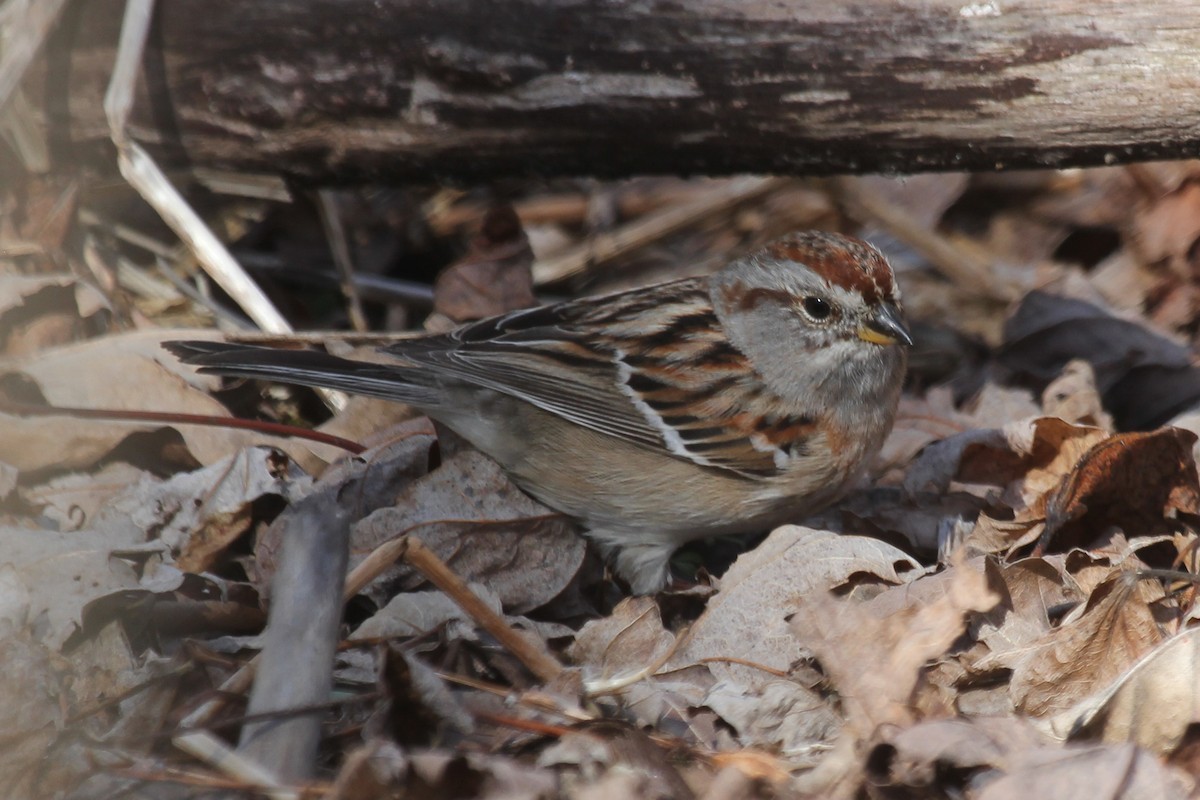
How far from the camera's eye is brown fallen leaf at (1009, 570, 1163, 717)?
3.22 metres

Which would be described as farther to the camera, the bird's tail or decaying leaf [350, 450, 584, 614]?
the bird's tail

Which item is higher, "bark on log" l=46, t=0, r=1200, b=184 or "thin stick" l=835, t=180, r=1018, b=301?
"bark on log" l=46, t=0, r=1200, b=184

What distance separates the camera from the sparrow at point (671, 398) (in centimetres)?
425

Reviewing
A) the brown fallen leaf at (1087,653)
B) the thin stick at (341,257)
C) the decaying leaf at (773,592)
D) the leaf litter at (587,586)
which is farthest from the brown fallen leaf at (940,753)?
the thin stick at (341,257)

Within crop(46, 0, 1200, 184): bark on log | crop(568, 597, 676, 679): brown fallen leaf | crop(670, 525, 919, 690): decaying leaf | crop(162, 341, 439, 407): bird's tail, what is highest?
crop(46, 0, 1200, 184): bark on log

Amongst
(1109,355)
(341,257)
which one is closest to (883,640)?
(1109,355)

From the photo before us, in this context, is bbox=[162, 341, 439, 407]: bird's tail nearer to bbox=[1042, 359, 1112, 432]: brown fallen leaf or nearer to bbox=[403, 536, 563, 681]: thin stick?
bbox=[403, 536, 563, 681]: thin stick

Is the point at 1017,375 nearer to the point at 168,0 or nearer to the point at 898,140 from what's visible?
the point at 898,140

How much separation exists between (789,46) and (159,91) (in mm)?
2262

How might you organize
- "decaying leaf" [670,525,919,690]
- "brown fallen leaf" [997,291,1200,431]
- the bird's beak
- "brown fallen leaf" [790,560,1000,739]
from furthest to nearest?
"brown fallen leaf" [997,291,1200,431]
the bird's beak
"decaying leaf" [670,525,919,690]
"brown fallen leaf" [790,560,1000,739]

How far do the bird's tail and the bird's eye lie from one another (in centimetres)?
130

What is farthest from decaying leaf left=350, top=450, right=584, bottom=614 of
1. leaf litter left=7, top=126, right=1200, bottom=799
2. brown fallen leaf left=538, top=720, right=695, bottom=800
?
brown fallen leaf left=538, top=720, right=695, bottom=800

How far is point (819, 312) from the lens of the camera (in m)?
4.34

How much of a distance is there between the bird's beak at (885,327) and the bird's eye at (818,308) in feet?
0.41
